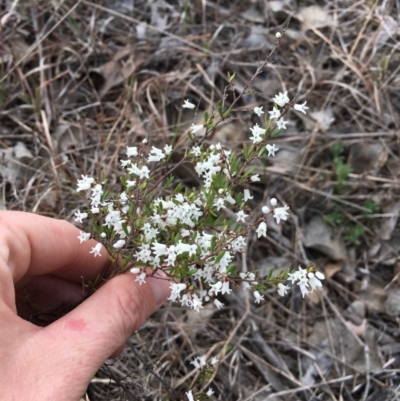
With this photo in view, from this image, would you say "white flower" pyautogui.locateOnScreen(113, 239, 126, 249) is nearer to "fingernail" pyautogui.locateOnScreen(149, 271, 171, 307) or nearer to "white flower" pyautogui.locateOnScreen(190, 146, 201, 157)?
"fingernail" pyautogui.locateOnScreen(149, 271, 171, 307)

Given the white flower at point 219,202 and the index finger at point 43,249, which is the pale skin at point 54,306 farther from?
the white flower at point 219,202

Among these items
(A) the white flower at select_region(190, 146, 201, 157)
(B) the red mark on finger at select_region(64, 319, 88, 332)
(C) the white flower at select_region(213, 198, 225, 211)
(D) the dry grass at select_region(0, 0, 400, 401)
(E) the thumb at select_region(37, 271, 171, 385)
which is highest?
(A) the white flower at select_region(190, 146, 201, 157)

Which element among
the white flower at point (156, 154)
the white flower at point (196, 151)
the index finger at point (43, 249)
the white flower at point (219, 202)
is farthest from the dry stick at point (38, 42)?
the white flower at point (219, 202)

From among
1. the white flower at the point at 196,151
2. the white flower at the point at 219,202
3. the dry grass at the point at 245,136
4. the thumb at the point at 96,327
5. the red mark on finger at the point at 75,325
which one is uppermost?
the white flower at the point at 196,151

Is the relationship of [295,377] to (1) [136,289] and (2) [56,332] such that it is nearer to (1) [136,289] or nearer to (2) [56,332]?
(1) [136,289]

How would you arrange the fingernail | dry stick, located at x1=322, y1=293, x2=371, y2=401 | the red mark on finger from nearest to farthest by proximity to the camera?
the red mark on finger → the fingernail → dry stick, located at x1=322, y1=293, x2=371, y2=401

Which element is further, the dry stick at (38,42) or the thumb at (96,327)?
the dry stick at (38,42)

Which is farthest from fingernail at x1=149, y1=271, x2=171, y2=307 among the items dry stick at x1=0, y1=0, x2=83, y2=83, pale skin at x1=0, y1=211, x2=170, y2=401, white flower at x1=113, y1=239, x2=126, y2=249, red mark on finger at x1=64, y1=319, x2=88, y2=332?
dry stick at x1=0, y1=0, x2=83, y2=83
